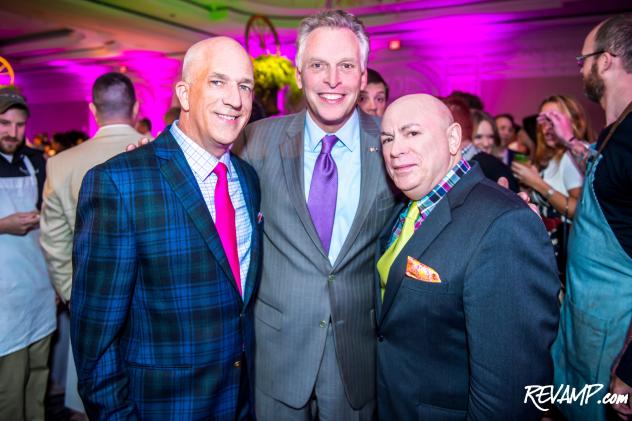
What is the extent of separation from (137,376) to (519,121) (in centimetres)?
981

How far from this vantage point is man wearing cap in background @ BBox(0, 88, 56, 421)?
7.98 feet

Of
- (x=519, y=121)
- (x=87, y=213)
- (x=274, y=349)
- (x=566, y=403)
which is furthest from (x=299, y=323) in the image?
(x=519, y=121)

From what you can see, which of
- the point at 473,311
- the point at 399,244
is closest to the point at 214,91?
the point at 399,244

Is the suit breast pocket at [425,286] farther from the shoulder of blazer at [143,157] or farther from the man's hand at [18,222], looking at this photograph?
the man's hand at [18,222]

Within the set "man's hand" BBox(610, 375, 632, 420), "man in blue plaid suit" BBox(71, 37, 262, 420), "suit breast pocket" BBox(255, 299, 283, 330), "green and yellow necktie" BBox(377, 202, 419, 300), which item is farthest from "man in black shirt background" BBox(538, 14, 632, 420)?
"man in blue plaid suit" BBox(71, 37, 262, 420)

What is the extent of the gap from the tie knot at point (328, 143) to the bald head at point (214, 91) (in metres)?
0.42

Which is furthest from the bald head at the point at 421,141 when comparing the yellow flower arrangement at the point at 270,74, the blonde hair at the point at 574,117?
the yellow flower arrangement at the point at 270,74

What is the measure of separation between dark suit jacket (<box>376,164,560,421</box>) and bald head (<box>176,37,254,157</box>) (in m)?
0.71

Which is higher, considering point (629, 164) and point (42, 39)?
point (42, 39)

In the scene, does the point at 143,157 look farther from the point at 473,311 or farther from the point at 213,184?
the point at 473,311

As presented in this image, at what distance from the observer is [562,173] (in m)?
3.25

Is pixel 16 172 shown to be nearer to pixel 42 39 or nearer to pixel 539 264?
pixel 539 264

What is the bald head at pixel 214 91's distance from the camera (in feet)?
4.50

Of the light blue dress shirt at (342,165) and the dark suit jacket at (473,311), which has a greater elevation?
the light blue dress shirt at (342,165)
